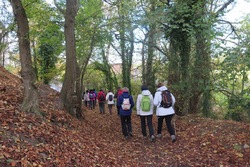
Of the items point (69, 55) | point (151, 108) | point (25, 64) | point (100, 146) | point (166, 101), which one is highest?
point (69, 55)

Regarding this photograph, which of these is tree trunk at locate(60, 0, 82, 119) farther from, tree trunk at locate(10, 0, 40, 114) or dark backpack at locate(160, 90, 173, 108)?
dark backpack at locate(160, 90, 173, 108)

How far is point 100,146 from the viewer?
745cm

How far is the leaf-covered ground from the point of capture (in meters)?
4.86

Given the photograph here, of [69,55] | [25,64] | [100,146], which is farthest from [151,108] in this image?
[25,64]

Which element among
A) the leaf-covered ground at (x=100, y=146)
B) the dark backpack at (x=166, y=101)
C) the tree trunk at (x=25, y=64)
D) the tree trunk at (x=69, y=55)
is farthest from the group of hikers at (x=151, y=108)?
the tree trunk at (x=25, y=64)

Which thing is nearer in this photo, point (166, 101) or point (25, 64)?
point (25, 64)

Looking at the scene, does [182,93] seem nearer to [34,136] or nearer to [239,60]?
[239,60]

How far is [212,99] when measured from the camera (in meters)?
14.6

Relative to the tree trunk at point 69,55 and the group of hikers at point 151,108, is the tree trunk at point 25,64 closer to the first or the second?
the tree trunk at point 69,55

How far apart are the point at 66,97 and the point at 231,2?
1009 centimetres

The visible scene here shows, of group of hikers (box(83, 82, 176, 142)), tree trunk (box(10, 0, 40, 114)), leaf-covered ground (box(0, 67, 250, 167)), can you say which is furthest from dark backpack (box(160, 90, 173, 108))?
tree trunk (box(10, 0, 40, 114))

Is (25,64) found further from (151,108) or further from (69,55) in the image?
(151,108)

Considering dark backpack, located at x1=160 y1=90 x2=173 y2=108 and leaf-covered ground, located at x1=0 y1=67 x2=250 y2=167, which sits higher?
dark backpack, located at x1=160 y1=90 x2=173 y2=108

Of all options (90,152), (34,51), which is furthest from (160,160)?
(34,51)
